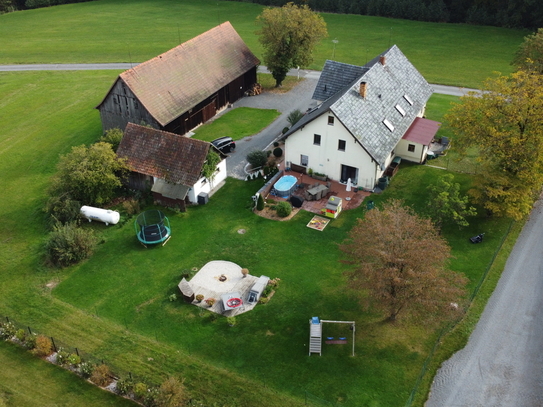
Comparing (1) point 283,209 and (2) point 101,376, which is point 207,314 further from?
(1) point 283,209

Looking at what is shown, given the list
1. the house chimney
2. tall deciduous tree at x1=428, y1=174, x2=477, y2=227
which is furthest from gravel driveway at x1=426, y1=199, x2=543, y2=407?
the house chimney

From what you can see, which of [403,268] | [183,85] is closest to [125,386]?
[403,268]

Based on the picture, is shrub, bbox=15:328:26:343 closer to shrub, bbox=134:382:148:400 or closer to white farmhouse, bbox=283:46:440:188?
shrub, bbox=134:382:148:400

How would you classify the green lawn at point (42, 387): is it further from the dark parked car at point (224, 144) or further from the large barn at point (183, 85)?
the dark parked car at point (224, 144)

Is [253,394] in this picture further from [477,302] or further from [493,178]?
[493,178]

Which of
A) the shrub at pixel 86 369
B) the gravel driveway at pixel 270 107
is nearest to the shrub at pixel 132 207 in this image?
the gravel driveway at pixel 270 107

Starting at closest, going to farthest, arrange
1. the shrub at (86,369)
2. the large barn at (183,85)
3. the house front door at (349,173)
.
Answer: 1. the shrub at (86,369)
2. the house front door at (349,173)
3. the large barn at (183,85)
